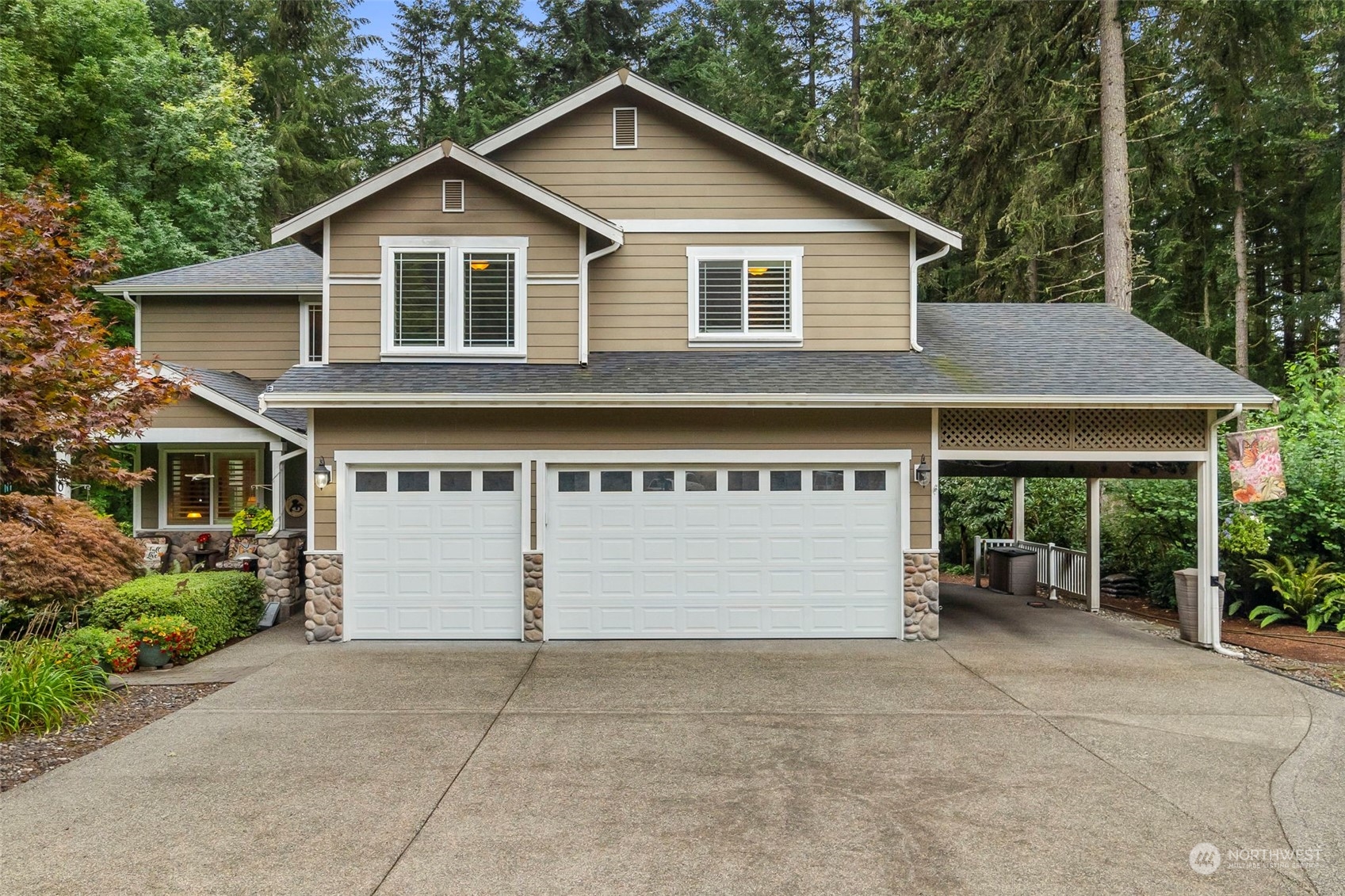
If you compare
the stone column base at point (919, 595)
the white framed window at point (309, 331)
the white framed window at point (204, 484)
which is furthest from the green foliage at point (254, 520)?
the stone column base at point (919, 595)

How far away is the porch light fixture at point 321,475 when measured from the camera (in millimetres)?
8555

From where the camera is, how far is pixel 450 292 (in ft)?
29.7

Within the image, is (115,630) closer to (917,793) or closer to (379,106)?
(917,793)

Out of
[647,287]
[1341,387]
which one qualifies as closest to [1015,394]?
[647,287]

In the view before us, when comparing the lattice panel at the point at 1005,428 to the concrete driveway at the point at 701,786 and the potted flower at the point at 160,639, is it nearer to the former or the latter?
the concrete driveway at the point at 701,786

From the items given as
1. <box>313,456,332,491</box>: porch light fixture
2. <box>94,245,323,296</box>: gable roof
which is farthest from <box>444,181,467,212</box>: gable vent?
<box>94,245,323,296</box>: gable roof

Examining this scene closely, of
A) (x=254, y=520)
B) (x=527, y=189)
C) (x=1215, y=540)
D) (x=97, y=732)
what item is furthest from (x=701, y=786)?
(x=254, y=520)

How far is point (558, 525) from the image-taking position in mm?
8844

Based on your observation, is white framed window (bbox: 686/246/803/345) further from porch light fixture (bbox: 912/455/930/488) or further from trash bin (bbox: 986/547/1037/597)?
trash bin (bbox: 986/547/1037/597)

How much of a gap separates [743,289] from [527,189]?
2.88 metres

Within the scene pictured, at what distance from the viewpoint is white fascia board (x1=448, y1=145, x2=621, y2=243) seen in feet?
29.1

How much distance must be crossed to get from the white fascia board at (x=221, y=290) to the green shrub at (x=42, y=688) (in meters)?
6.94

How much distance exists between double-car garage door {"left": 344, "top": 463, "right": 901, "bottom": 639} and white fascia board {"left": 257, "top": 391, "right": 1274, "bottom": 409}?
3.05ft

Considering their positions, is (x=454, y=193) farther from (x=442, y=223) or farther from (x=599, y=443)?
(x=599, y=443)
